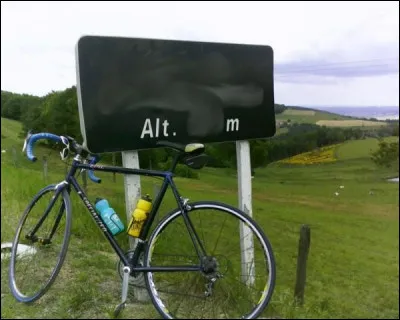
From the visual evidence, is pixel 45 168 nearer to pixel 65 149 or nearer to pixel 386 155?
pixel 65 149

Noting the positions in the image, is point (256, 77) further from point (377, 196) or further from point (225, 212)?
point (377, 196)

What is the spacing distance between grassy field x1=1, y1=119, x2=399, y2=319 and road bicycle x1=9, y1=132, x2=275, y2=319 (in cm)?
19

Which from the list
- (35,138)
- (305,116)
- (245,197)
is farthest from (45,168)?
(305,116)

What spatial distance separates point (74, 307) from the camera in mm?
2320

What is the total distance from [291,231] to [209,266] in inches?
295

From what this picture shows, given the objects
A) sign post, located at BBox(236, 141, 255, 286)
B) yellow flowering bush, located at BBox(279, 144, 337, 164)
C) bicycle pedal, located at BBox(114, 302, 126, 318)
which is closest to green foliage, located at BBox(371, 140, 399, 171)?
yellow flowering bush, located at BBox(279, 144, 337, 164)

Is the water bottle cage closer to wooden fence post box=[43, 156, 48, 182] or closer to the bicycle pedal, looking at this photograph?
the bicycle pedal

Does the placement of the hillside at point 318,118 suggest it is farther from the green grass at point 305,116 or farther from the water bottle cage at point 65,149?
the water bottle cage at point 65,149

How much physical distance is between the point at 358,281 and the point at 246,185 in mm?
12499

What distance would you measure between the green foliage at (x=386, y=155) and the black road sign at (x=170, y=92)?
1295cm

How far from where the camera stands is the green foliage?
1491 centimetres

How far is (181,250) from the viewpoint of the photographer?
95.3 inches

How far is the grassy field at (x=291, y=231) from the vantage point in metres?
2.52

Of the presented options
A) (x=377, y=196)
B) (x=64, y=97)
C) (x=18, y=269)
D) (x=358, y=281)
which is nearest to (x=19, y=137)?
(x=64, y=97)
